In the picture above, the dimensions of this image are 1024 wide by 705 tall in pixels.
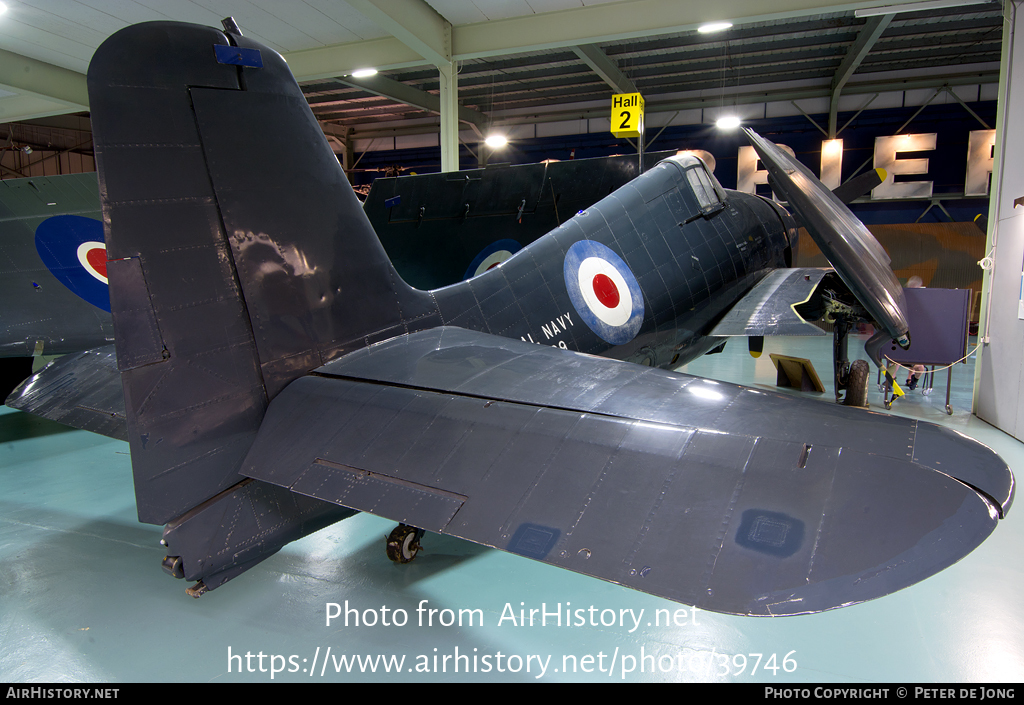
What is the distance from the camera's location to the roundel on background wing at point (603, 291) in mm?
4180

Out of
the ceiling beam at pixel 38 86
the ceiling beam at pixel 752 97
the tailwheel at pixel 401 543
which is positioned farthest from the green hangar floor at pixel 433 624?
the ceiling beam at pixel 752 97

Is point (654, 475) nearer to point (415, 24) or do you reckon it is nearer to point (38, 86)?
point (415, 24)

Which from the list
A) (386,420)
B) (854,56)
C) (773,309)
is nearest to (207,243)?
(386,420)

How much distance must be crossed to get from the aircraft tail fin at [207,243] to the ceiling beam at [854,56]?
39.7ft

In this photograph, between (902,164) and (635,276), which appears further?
(902,164)

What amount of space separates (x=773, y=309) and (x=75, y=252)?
796 centimetres

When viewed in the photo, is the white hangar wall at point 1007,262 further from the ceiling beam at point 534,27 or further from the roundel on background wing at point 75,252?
the roundel on background wing at point 75,252

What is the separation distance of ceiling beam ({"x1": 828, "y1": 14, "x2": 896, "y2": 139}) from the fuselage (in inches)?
327

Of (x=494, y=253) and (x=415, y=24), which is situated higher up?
(x=415, y=24)

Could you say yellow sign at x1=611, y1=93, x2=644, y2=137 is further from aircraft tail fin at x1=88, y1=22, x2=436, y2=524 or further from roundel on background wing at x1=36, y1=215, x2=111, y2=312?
aircraft tail fin at x1=88, y1=22, x2=436, y2=524

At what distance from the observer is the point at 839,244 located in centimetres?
432

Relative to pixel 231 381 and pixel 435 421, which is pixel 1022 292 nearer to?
pixel 435 421

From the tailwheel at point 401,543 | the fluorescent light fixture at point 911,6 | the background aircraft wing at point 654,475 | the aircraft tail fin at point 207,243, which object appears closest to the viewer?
the background aircraft wing at point 654,475

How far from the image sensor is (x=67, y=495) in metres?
4.88
